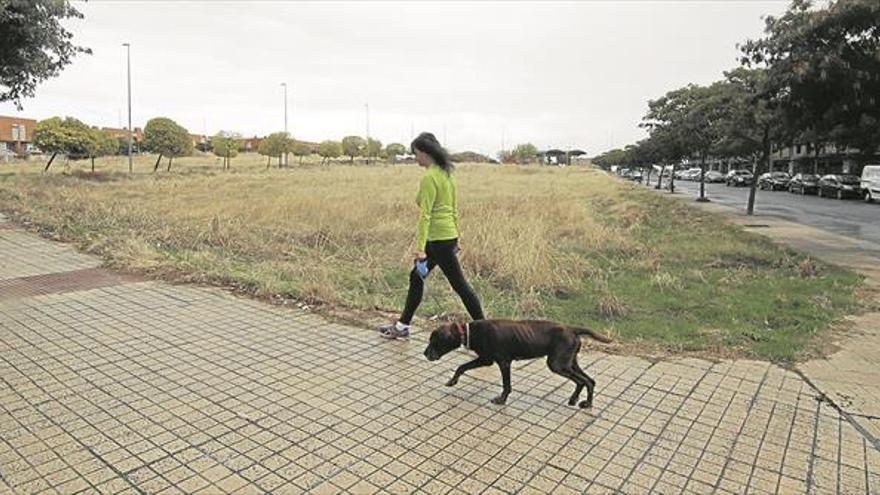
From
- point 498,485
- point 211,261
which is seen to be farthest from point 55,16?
point 498,485

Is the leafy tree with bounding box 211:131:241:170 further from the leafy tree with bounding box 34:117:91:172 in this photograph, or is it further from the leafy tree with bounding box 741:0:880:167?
the leafy tree with bounding box 741:0:880:167

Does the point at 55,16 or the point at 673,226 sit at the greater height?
the point at 55,16

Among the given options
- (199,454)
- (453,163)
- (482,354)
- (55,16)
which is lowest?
(199,454)

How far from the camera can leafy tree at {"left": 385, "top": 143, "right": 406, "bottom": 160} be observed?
91938 mm

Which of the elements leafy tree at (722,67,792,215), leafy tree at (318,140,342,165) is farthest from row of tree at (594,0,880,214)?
leafy tree at (318,140,342,165)

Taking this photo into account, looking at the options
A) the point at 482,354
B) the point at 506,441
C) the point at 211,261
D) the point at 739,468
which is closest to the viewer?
the point at 739,468

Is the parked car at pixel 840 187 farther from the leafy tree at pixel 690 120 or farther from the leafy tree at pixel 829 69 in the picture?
the leafy tree at pixel 829 69

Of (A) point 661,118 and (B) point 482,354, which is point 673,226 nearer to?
(B) point 482,354

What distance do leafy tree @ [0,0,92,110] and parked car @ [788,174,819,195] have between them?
3775 cm

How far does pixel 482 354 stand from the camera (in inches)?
154

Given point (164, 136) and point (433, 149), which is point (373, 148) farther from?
point (433, 149)

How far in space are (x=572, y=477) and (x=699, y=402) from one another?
1.46 metres

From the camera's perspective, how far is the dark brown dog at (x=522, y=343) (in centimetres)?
379

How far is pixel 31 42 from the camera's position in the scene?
42.3 feet
